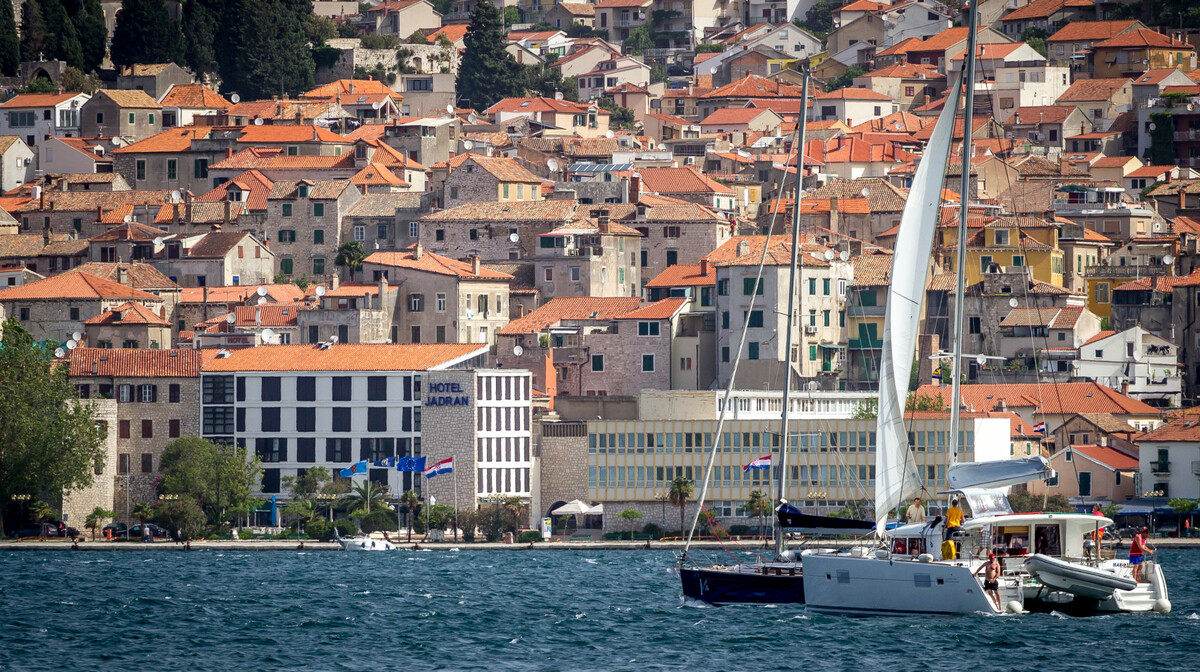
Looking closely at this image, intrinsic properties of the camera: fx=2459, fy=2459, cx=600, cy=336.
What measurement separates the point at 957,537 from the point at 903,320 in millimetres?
5380

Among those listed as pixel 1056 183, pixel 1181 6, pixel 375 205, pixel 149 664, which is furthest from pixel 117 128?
pixel 149 664

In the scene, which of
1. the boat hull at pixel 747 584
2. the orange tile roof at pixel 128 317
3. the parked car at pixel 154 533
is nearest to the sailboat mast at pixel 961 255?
the boat hull at pixel 747 584

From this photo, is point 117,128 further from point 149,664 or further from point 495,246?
point 149,664

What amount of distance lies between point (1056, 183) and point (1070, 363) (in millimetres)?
26411

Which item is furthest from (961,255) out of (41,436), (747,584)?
(41,436)

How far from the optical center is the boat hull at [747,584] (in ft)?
207

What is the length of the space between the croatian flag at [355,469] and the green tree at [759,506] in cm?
1620

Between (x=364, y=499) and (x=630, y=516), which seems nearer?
(x=364, y=499)

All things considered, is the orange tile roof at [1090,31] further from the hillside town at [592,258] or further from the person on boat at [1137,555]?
the person on boat at [1137,555]

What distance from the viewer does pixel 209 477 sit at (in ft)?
332

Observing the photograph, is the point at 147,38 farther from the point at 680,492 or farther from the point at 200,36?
the point at 680,492

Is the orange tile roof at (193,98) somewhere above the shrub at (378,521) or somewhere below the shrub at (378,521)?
above

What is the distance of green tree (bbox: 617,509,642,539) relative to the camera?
10244cm

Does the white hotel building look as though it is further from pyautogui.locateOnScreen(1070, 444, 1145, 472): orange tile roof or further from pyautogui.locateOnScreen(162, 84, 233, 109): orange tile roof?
pyautogui.locateOnScreen(162, 84, 233, 109): orange tile roof
